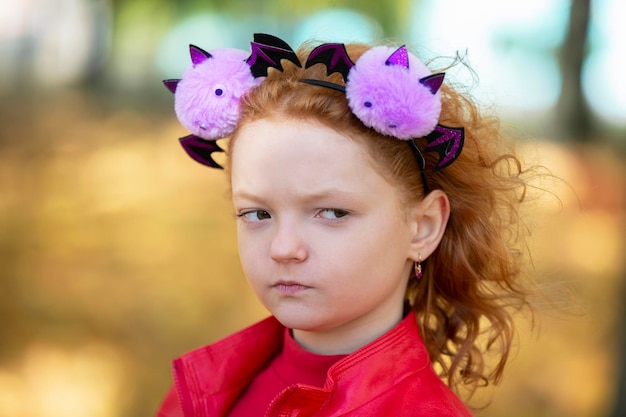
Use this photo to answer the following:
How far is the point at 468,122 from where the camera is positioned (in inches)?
77.4

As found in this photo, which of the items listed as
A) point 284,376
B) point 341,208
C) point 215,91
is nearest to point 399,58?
point 341,208

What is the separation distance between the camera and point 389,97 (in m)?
1.61

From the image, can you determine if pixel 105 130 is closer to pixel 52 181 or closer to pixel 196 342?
pixel 52 181

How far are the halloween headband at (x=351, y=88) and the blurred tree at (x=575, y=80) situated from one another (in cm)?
273

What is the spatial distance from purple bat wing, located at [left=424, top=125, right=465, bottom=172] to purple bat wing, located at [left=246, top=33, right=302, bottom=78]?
0.33 metres

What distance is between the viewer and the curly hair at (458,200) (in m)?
1.71

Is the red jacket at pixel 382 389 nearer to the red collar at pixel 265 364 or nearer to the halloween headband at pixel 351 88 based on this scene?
the red collar at pixel 265 364

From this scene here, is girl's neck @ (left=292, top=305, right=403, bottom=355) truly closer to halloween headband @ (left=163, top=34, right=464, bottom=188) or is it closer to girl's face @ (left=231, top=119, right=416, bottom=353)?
girl's face @ (left=231, top=119, right=416, bottom=353)

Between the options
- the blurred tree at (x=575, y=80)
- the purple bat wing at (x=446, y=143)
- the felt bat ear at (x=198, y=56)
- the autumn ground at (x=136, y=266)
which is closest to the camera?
the purple bat wing at (x=446, y=143)

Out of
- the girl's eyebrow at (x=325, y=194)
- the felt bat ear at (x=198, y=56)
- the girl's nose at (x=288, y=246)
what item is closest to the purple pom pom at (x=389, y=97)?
the girl's eyebrow at (x=325, y=194)

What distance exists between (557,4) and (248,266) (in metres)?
3.00

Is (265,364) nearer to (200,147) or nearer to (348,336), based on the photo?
(348,336)

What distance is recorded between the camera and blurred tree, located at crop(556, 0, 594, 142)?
13.7 ft

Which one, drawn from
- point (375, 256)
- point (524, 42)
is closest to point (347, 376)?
point (375, 256)
